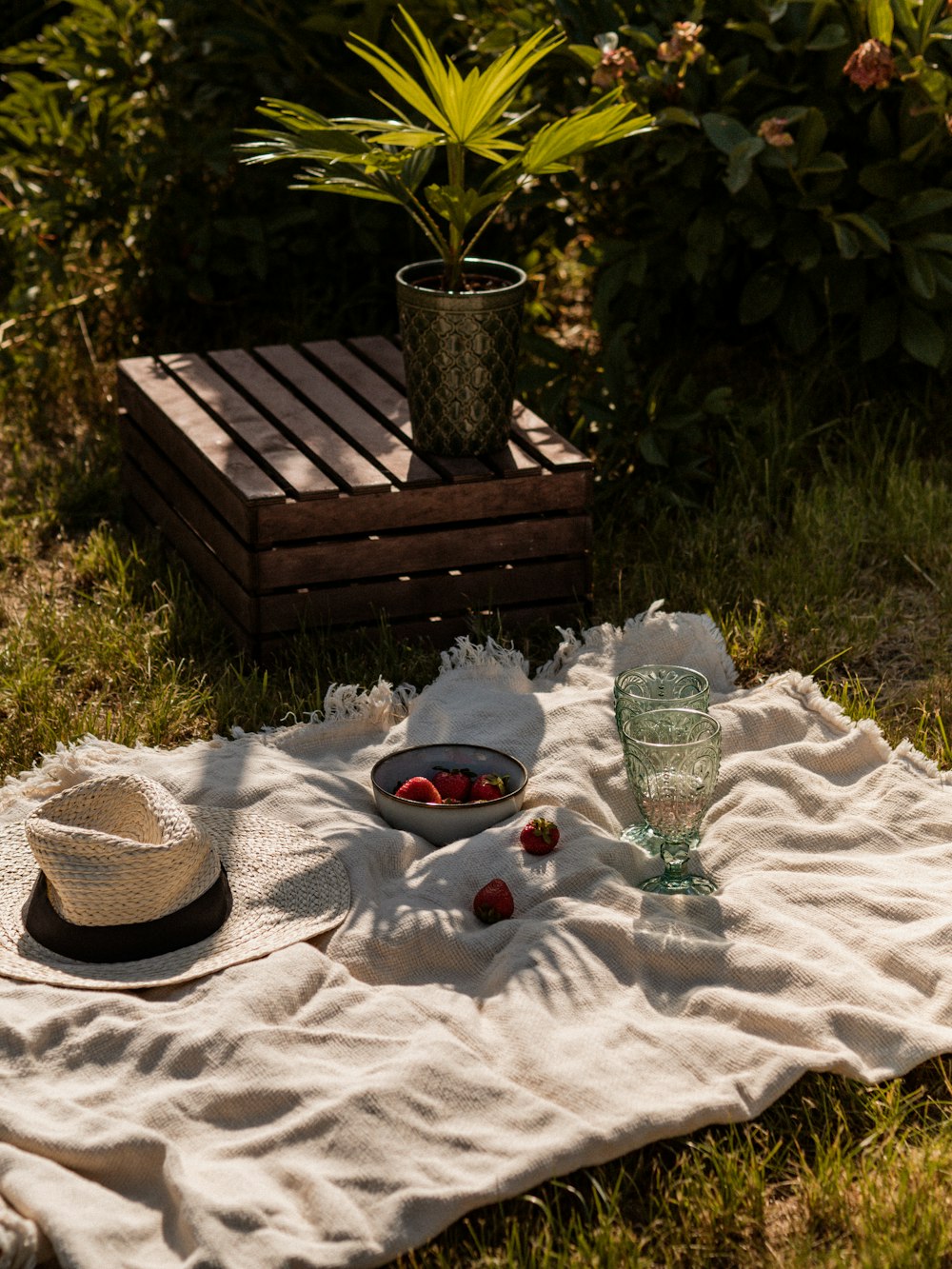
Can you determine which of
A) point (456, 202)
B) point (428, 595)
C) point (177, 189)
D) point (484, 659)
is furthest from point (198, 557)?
point (177, 189)

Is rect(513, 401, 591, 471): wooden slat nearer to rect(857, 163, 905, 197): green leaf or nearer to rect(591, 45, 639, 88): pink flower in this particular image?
rect(591, 45, 639, 88): pink flower

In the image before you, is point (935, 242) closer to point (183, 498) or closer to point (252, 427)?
point (252, 427)

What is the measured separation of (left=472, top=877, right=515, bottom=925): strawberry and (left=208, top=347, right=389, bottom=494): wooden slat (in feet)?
3.73

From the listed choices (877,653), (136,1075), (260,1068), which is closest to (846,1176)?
(260,1068)

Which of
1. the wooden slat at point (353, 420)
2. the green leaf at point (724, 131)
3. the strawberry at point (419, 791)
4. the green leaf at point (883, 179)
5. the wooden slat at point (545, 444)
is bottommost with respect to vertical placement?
the strawberry at point (419, 791)

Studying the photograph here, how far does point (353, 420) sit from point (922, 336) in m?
1.52

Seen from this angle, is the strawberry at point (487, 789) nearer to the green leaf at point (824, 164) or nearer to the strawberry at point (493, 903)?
the strawberry at point (493, 903)

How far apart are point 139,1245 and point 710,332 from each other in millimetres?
3533

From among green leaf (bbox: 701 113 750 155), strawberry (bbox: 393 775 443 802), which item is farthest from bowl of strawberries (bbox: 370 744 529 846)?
green leaf (bbox: 701 113 750 155)

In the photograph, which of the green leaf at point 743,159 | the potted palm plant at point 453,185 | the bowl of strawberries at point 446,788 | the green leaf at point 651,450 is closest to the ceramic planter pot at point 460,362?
the potted palm plant at point 453,185

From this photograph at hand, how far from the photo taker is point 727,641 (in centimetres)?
361

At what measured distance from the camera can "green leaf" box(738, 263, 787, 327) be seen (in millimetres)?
4375

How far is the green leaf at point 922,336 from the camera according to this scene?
421 cm

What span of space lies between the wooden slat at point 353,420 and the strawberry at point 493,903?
115 cm
